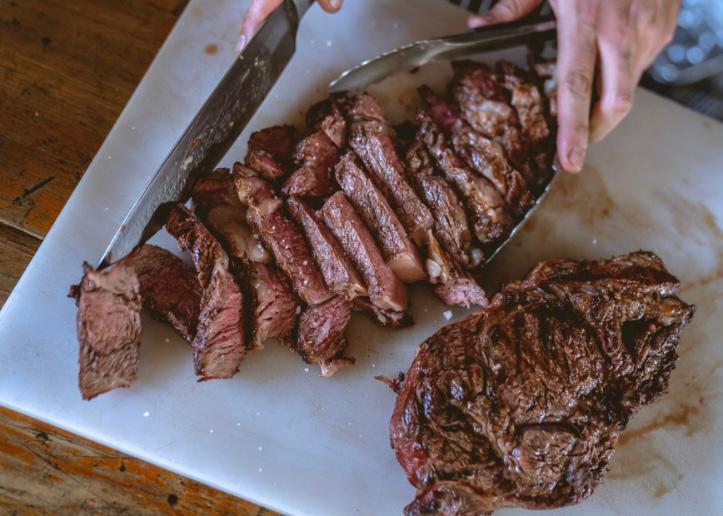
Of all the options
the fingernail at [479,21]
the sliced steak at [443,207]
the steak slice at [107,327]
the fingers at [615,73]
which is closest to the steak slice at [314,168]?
the sliced steak at [443,207]

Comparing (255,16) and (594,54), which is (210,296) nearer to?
(255,16)

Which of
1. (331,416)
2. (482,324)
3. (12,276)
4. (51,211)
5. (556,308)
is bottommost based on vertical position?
(12,276)

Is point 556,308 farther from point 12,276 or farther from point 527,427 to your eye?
point 12,276

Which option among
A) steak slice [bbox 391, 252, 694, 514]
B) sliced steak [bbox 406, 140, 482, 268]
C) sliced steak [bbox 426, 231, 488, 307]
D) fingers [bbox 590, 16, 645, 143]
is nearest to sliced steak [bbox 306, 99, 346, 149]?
sliced steak [bbox 406, 140, 482, 268]

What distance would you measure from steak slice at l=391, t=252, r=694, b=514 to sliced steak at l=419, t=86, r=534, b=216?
360mm

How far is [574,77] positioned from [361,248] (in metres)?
1.15

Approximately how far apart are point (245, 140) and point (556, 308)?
1491 mm

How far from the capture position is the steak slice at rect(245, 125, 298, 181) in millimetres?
2688

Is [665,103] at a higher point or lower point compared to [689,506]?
higher

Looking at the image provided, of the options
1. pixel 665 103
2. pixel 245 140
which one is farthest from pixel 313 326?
pixel 665 103

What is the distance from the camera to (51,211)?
293 cm

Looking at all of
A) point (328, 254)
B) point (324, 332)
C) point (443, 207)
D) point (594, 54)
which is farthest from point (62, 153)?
point (594, 54)

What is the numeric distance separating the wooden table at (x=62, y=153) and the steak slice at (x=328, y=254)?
100cm

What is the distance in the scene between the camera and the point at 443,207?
2.72 metres
